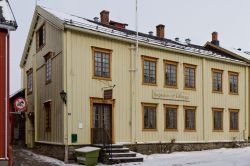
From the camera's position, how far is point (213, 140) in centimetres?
2816

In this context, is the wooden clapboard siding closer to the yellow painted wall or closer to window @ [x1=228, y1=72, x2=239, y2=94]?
the yellow painted wall

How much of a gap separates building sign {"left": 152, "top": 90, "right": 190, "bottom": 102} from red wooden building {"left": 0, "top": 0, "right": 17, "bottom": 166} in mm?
10751

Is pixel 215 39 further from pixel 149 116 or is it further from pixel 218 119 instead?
pixel 149 116

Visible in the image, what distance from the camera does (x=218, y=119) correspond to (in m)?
28.9

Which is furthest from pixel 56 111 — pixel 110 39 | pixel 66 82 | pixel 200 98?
pixel 200 98

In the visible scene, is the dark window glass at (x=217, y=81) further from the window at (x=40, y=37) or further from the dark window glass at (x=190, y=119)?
the window at (x=40, y=37)

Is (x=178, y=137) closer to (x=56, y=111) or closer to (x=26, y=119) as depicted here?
(x=56, y=111)

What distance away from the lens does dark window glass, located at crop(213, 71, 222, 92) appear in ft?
94.6

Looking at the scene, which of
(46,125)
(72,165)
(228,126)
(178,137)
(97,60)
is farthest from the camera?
(228,126)

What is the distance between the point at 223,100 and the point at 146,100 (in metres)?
7.63

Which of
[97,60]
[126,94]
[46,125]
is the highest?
[97,60]

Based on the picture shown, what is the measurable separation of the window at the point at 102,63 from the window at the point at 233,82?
11.2 m

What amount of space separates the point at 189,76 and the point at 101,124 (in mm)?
7844

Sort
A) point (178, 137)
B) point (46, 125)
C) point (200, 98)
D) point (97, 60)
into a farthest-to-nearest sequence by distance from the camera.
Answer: point (200, 98), point (178, 137), point (46, 125), point (97, 60)
